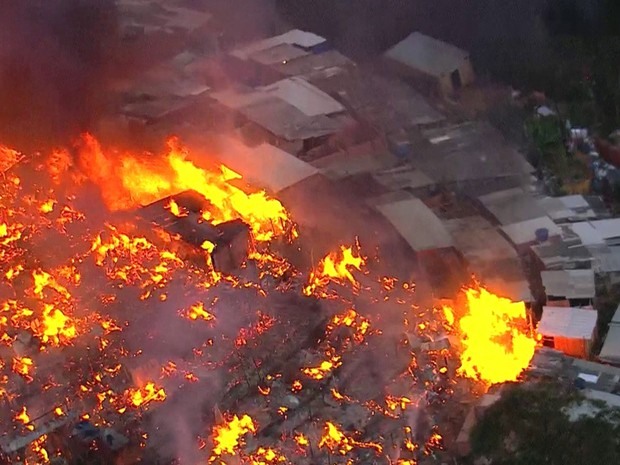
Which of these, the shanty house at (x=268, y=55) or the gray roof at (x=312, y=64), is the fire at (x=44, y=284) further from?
the gray roof at (x=312, y=64)

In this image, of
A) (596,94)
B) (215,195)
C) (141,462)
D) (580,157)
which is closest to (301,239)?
(215,195)

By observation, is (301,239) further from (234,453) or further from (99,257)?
(234,453)

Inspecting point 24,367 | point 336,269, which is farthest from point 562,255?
point 24,367

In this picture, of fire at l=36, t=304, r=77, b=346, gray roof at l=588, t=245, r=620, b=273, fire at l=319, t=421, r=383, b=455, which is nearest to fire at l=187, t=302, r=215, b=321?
fire at l=36, t=304, r=77, b=346

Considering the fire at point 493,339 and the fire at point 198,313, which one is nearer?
the fire at point 493,339

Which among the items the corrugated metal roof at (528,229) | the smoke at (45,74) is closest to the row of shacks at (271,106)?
the smoke at (45,74)

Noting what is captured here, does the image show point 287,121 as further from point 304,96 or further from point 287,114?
point 304,96
